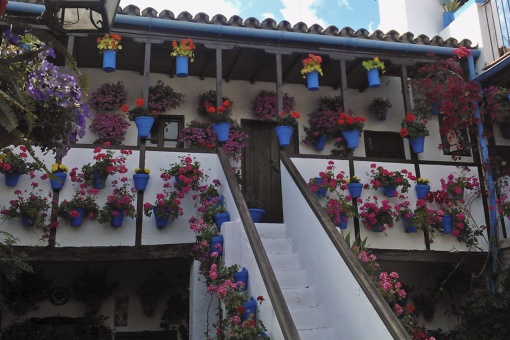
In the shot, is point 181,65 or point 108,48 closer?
point 108,48

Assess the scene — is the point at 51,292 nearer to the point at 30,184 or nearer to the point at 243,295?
the point at 30,184

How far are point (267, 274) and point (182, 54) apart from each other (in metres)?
4.18

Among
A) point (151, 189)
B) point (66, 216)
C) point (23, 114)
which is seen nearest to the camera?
point (23, 114)

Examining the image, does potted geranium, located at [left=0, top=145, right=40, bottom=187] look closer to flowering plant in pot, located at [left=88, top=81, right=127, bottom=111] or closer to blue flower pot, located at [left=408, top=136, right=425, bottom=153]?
flowering plant in pot, located at [left=88, top=81, right=127, bottom=111]

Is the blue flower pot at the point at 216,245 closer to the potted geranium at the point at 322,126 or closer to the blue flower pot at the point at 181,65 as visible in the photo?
the blue flower pot at the point at 181,65

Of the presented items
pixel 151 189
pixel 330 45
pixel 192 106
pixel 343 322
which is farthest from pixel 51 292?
pixel 330 45

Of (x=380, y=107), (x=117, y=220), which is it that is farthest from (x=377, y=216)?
(x=117, y=220)

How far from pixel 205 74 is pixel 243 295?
17.4 feet

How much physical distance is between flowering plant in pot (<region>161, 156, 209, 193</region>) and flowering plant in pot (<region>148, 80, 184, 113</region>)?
5.93 feet

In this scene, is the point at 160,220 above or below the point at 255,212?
below

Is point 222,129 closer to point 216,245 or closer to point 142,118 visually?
point 142,118

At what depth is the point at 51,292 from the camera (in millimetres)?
8555

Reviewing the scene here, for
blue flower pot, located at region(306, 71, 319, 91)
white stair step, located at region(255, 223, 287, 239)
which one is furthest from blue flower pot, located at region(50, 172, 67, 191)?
blue flower pot, located at region(306, 71, 319, 91)

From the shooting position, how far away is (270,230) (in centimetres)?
733
